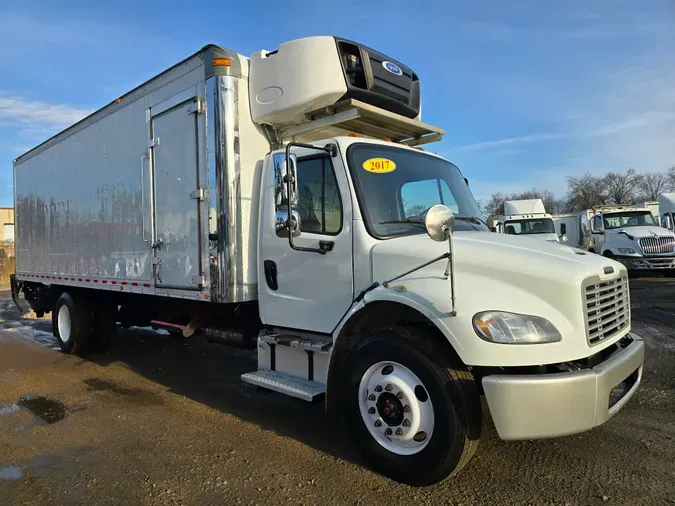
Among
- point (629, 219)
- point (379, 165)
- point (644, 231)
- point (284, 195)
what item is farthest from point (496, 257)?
point (629, 219)

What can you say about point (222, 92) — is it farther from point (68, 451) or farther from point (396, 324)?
point (68, 451)

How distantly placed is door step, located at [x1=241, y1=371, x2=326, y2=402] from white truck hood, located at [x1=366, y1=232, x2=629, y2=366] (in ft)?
3.10

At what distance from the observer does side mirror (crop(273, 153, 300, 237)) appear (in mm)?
3820

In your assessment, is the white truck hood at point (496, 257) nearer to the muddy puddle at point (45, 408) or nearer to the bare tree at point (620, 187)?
the muddy puddle at point (45, 408)

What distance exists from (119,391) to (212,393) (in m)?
1.16

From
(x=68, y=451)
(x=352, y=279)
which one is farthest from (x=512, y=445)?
(x=68, y=451)

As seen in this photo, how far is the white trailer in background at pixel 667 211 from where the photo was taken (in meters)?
20.9

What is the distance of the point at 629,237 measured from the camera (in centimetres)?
1661

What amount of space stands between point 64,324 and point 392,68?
653 centimetres

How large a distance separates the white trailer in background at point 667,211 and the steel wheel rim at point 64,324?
21752mm

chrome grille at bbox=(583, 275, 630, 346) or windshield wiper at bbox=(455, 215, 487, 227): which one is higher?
windshield wiper at bbox=(455, 215, 487, 227)

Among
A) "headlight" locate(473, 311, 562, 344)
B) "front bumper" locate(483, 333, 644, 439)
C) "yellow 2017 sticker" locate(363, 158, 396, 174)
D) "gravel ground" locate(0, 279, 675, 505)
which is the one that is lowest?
"gravel ground" locate(0, 279, 675, 505)

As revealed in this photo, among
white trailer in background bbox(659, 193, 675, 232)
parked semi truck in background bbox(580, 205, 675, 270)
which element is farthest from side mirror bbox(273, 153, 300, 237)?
white trailer in background bbox(659, 193, 675, 232)

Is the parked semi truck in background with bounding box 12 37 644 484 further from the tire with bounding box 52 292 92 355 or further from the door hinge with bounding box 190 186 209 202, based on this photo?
the tire with bounding box 52 292 92 355
